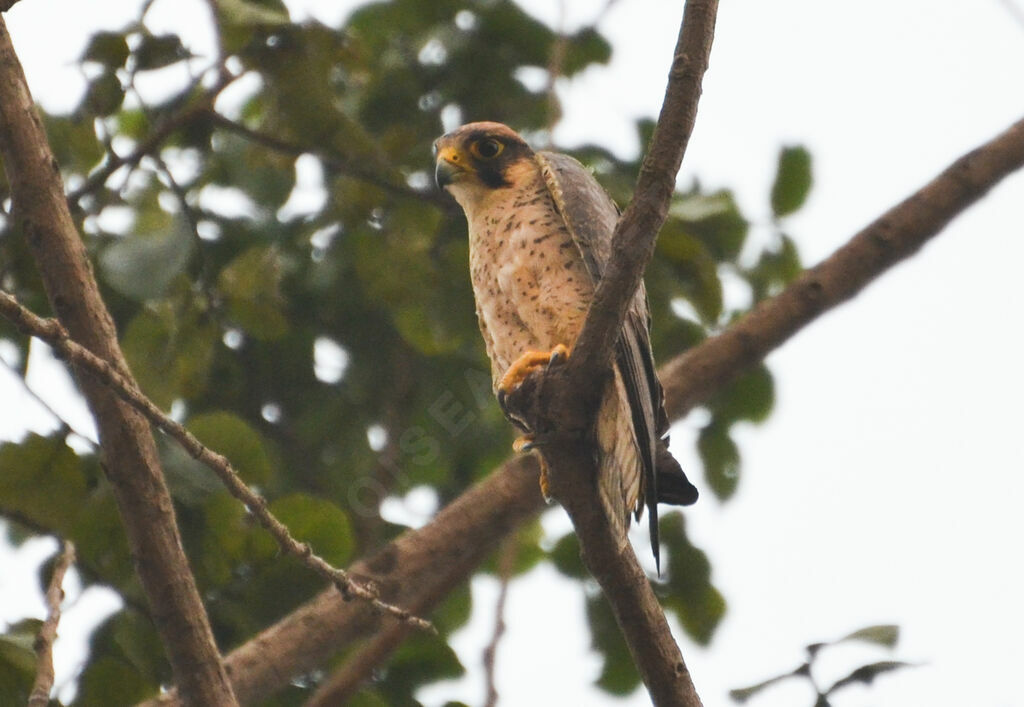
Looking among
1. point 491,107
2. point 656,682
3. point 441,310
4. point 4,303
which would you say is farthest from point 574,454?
point 491,107

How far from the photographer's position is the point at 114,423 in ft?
8.07

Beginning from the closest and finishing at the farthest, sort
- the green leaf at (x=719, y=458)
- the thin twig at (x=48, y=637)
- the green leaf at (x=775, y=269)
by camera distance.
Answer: the thin twig at (x=48, y=637) < the green leaf at (x=719, y=458) < the green leaf at (x=775, y=269)

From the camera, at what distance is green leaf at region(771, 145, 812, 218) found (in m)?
3.77

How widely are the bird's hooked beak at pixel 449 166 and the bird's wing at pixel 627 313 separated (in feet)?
0.72

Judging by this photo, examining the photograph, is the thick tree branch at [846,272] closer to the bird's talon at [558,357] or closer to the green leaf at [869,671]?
the bird's talon at [558,357]

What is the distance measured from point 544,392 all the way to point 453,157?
1.16 m

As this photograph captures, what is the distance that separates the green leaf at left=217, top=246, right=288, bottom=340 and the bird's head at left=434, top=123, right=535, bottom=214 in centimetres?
58

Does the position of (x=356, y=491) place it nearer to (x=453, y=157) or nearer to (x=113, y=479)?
(x=453, y=157)

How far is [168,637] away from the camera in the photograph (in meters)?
2.41

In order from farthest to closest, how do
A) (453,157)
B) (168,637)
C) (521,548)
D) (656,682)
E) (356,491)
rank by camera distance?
(521,548) → (356,491) → (453,157) → (168,637) → (656,682)

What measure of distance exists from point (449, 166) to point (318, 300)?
944 millimetres

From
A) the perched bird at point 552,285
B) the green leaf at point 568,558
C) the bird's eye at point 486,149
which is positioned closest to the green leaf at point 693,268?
the perched bird at point 552,285

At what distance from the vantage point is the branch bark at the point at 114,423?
94.6 inches

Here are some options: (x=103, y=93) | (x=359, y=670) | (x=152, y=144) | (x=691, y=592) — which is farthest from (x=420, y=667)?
(x=103, y=93)
